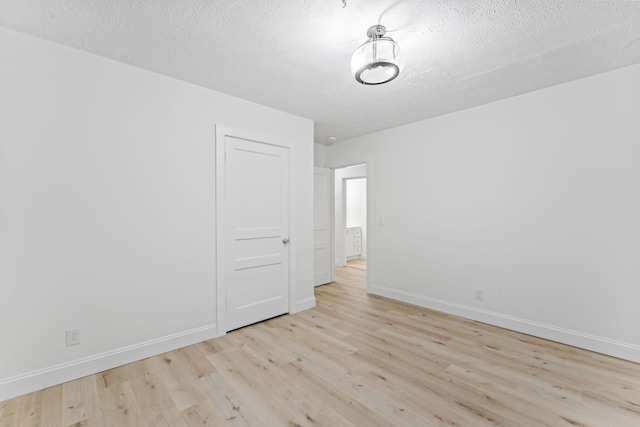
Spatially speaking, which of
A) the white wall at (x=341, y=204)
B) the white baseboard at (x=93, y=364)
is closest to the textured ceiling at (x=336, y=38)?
the white baseboard at (x=93, y=364)

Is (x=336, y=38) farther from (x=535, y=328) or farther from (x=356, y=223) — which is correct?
(x=356, y=223)

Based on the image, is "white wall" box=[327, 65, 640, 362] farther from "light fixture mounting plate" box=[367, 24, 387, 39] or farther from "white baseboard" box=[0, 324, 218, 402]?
"white baseboard" box=[0, 324, 218, 402]

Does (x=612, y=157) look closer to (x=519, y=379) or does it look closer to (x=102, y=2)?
(x=519, y=379)

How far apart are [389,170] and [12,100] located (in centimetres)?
390

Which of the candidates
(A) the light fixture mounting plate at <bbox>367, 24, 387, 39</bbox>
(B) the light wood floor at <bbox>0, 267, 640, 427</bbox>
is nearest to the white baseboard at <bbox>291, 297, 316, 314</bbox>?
(B) the light wood floor at <bbox>0, 267, 640, 427</bbox>

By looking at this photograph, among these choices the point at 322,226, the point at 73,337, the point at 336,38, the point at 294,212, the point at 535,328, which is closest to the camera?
the point at 336,38

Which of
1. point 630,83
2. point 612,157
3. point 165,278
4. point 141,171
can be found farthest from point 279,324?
point 630,83

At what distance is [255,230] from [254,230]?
1 cm

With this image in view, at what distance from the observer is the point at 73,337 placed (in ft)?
7.08

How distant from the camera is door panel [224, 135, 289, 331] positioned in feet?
10.00

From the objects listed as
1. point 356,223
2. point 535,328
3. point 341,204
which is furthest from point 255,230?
point 356,223

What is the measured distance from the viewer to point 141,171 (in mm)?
2469

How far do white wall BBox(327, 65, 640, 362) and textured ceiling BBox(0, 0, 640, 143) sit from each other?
382 mm

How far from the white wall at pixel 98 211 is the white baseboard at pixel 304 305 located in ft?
3.52
